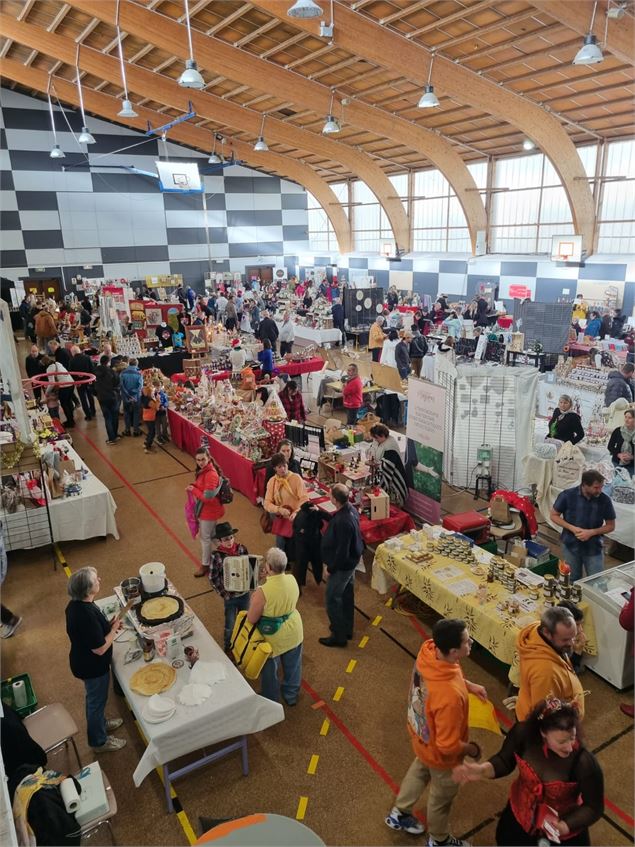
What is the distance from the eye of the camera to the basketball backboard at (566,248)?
637 inches

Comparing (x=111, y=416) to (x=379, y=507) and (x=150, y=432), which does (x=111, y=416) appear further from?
(x=379, y=507)

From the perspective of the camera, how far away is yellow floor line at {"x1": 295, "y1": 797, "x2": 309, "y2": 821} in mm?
3338

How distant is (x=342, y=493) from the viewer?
4.39m

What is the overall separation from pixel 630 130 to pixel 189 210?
56.1ft

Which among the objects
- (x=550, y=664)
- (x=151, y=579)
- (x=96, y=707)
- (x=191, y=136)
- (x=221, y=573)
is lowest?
(x=96, y=707)

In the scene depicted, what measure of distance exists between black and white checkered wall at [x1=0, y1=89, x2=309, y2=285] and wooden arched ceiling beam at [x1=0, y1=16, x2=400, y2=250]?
3757 millimetres

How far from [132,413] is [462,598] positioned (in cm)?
734

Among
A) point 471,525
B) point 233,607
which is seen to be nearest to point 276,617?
point 233,607

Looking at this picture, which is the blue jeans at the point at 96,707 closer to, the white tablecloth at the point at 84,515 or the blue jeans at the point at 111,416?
the white tablecloth at the point at 84,515

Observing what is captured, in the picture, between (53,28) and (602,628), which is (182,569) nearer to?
(602,628)

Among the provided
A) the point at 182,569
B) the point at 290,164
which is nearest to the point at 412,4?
the point at 182,569

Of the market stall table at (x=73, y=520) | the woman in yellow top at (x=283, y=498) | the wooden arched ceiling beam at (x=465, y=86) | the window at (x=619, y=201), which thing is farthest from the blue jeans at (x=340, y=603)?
the window at (x=619, y=201)

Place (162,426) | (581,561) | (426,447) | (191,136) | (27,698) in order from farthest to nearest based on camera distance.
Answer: (191,136)
(162,426)
(426,447)
(581,561)
(27,698)

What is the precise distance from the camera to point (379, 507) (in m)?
5.74
